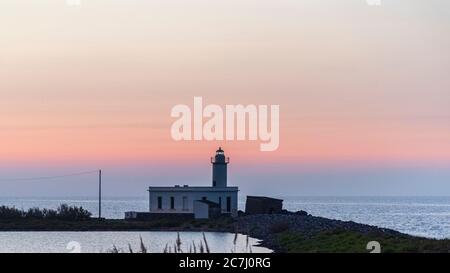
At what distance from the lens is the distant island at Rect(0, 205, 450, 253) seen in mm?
32562

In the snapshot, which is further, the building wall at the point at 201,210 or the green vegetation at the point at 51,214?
the green vegetation at the point at 51,214

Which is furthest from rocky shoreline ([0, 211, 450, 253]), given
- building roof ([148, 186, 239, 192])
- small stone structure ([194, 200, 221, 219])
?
building roof ([148, 186, 239, 192])

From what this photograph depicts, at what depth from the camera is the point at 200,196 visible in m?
51.1

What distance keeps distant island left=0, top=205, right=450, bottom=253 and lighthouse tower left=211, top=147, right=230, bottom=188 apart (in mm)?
2211

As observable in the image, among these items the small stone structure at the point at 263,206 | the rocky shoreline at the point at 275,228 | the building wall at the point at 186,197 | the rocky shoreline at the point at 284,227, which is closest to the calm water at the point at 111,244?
the rocky shoreline at the point at 275,228

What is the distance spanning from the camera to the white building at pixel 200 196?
167 feet

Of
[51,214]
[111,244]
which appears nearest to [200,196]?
[51,214]

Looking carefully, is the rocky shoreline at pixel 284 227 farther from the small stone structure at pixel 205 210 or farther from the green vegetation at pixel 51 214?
the green vegetation at pixel 51 214

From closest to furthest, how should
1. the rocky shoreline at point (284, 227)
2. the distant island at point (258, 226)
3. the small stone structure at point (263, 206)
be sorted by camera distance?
the distant island at point (258, 226) < the rocky shoreline at point (284, 227) < the small stone structure at point (263, 206)

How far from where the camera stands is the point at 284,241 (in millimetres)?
37719

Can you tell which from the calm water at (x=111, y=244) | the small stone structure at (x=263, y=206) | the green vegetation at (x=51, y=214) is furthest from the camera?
the green vegetation at (x=51, y=214)

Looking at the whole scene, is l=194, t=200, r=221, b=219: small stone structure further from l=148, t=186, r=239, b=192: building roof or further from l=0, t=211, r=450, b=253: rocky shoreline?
l=148, t=186, r=239, b=192: building roof
